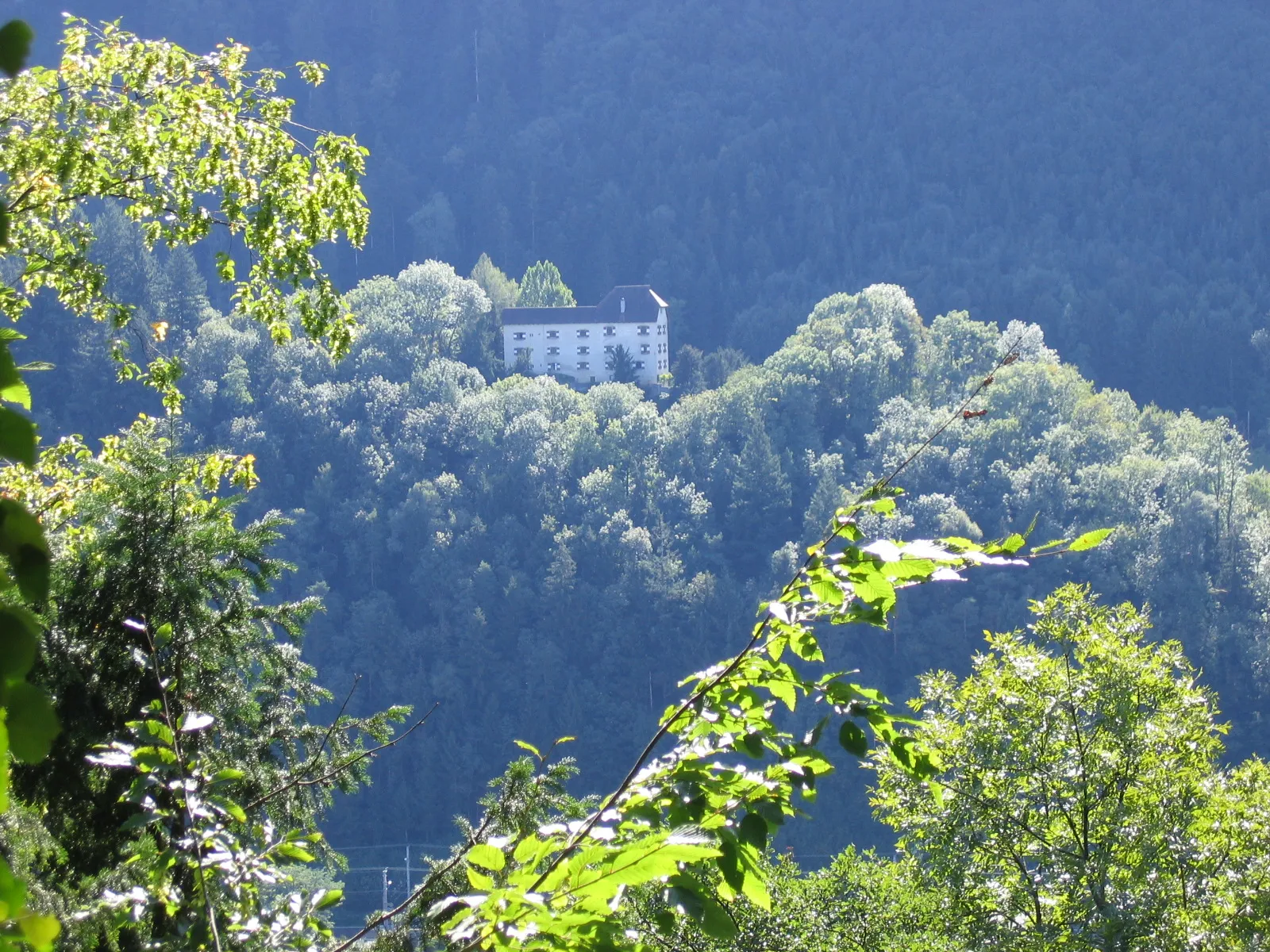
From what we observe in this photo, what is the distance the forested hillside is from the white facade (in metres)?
11.8

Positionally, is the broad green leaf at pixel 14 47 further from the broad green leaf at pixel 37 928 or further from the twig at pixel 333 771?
the twig at pixel 333 771

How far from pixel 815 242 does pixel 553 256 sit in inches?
778

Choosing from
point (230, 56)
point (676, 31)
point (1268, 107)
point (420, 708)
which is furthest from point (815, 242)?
point (230, 56)

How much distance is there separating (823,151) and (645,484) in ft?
173

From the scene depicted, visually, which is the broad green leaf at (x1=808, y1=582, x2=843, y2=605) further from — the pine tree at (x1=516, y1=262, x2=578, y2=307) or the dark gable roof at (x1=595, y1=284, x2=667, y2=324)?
the pine tree at (x1=516, y1=262, x2=578, y2=307)

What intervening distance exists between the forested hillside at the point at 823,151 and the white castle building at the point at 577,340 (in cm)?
1190

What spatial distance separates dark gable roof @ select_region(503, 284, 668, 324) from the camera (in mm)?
77000

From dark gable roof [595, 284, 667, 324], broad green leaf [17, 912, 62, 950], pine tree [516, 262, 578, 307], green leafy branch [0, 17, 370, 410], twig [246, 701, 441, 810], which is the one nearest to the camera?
broad green leaf [17, 912, 62, 950]

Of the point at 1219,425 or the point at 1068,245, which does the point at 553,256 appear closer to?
the point at 1068,245

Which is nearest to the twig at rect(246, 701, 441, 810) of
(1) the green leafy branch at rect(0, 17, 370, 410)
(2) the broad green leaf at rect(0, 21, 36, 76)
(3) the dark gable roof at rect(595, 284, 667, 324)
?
(2) the broad green leaf at rect(0, 21, 36, 76)

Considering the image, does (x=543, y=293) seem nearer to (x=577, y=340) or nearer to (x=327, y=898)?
(x=577, y=340)

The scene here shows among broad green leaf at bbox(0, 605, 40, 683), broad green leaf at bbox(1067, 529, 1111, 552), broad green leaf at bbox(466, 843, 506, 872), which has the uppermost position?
broad green leaf at bbox(1067, 529, 1111, 552)

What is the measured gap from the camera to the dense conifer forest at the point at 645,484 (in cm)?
260

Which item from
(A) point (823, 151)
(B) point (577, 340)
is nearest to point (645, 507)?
(B) point (577, 340)
